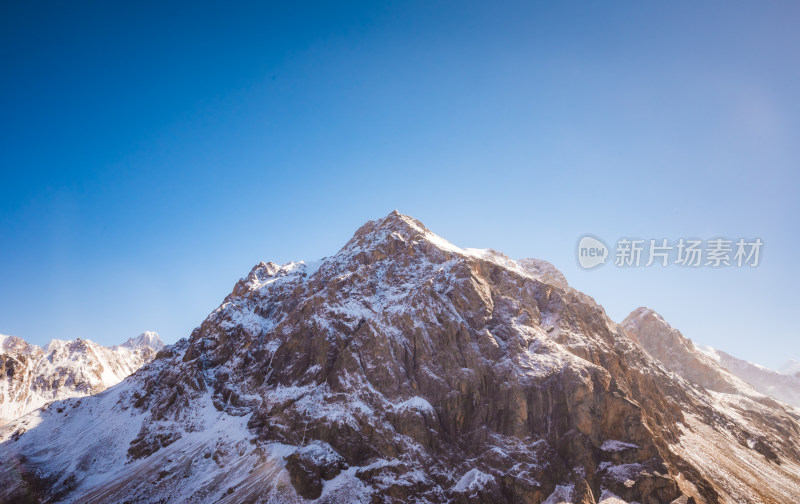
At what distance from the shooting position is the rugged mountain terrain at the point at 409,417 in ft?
325

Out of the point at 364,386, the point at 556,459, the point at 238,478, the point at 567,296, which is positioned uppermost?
the point at 567,296

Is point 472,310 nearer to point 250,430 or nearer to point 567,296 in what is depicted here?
point 567,296

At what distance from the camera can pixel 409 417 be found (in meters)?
111

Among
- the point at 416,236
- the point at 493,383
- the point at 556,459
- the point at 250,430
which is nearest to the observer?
the point at 556,459

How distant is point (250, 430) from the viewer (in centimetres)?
12306

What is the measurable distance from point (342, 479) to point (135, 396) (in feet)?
338

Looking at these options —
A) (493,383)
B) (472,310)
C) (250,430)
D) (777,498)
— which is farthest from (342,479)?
(777,498)

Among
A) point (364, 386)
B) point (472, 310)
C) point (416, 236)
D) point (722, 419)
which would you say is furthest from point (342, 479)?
point (722, 419)

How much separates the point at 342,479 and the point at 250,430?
38.1m

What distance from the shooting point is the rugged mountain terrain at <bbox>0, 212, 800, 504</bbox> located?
325 feet

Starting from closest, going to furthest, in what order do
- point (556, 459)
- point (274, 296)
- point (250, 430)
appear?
point (556, 459), point (250, 430), point (274, 296)

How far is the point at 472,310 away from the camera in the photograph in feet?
436

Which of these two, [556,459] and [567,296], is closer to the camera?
[556,459]

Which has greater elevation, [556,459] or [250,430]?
[250,430]
